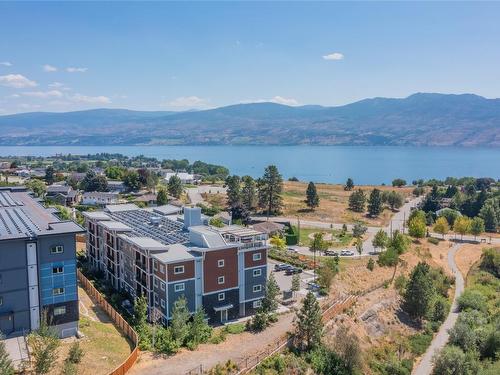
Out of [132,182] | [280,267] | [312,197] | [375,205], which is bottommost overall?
[280,267]

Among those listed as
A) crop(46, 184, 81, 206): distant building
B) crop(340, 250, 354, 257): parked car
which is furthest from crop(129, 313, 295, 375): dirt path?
crop(46, 184, 81, 206): distant building

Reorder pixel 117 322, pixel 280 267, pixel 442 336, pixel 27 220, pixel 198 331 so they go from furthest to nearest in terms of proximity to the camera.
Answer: pixel 280 267
pixel 442 336
pixel 27 220
pixel 117 322
pixel 198 331

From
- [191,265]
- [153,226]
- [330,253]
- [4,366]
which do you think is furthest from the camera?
[330,253]

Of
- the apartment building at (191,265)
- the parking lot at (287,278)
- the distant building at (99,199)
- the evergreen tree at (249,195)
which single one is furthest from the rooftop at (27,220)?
the evergreen tree at (249,195)

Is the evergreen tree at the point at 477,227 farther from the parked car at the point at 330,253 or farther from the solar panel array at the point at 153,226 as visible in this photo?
the solar panel array at the point at 153,226

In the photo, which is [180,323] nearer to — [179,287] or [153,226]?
[179,287]

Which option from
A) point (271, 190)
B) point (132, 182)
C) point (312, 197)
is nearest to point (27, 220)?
point (271, 190)
